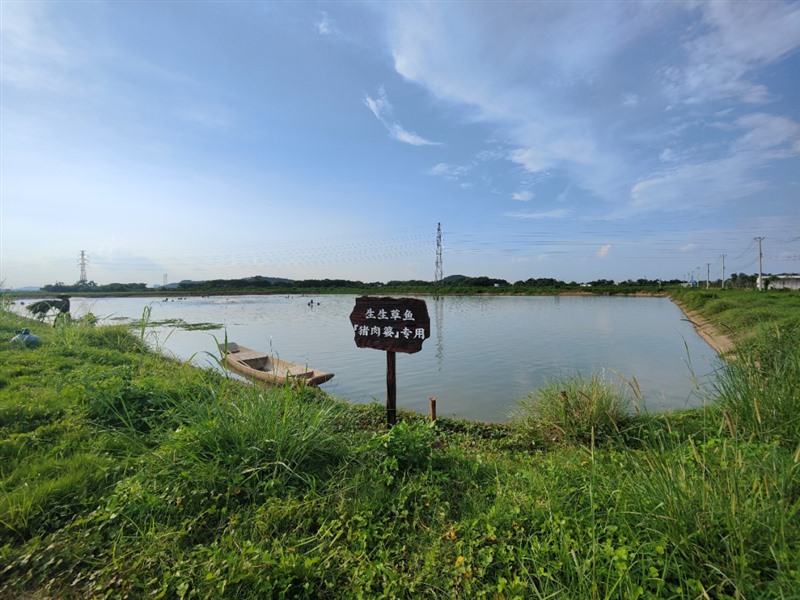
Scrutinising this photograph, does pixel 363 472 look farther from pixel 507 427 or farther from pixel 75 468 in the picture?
pixel 507 427

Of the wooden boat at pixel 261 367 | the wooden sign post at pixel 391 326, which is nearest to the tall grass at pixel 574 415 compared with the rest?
the wooden sign post at pixel 391 326

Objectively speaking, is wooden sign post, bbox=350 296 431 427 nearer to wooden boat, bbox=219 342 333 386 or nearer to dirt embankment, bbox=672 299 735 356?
wooden boat, bbox=219 342 333 386

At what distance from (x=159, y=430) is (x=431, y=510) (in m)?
2.64

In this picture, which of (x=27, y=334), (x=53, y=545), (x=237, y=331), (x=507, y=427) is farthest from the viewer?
(x=237, y=331)

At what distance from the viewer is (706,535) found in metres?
1.70

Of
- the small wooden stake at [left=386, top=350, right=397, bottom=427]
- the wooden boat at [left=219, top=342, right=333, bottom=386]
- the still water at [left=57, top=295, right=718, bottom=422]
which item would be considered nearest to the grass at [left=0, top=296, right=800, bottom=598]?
the still water at [left=57, top=295, right=718, bottom=422]

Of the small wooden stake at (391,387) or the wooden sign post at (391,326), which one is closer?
the wooden sign post at (391,326)

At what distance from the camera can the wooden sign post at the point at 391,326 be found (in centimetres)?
472

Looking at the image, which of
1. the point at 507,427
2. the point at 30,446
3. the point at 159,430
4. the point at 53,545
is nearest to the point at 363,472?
the point at 53,545

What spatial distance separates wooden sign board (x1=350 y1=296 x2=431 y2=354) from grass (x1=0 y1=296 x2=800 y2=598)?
1.40m

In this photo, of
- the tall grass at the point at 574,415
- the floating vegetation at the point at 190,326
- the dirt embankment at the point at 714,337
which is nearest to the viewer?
the tall grass at the point at 574,415

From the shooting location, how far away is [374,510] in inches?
99.0

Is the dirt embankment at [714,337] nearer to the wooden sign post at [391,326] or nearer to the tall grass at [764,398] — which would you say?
the tall grass at [764,398]

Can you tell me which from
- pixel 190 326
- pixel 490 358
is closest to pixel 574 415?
pixel 490 358
